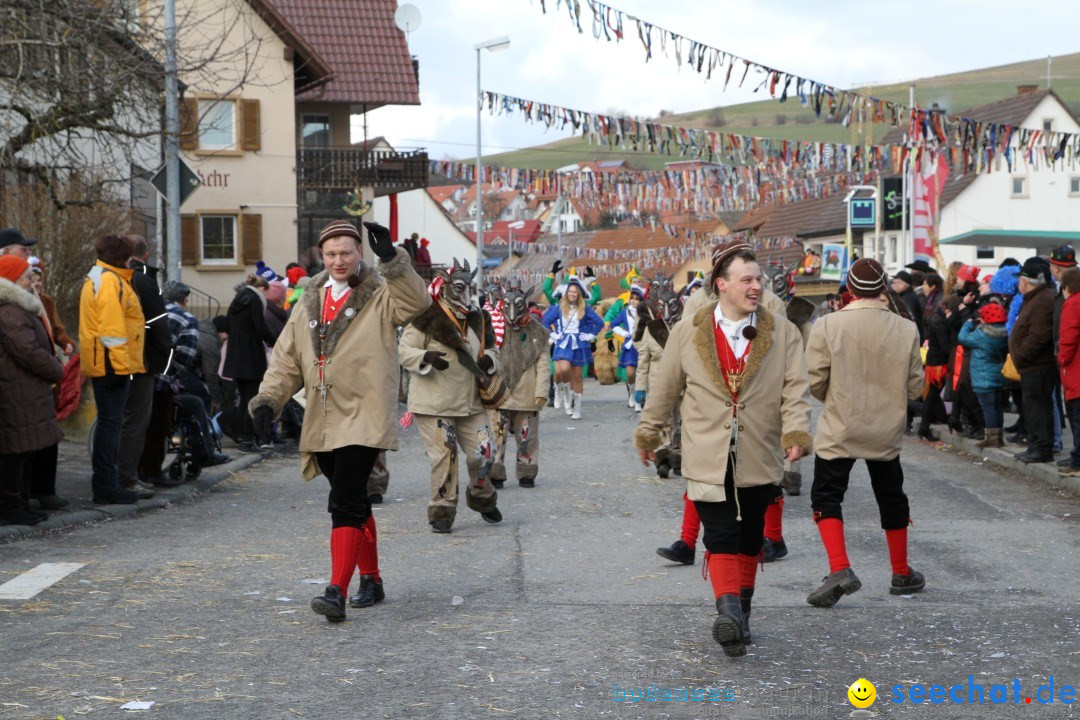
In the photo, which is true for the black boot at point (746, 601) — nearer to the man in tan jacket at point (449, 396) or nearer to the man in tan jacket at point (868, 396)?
the man in tan jacket at point (868, 396)

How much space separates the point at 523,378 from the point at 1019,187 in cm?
5525

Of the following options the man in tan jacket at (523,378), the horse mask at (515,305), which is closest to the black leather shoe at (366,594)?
the man in tan jacket at (523,378)

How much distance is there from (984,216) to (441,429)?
5612 centimetres

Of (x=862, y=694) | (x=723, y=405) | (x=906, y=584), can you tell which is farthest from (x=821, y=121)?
(x=862, y=694)

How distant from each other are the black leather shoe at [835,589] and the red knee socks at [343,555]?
2.32m

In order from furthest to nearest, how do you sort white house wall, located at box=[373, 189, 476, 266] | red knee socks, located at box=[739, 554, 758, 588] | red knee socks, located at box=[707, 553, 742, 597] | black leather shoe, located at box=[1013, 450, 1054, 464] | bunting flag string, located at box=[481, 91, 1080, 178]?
white house wall, located at box=[373, 189, 476, 266]
bunting flag string, located at box=[481, 91, 1080, 178]
black leather shoe, located at box=[1013, 450, 1054, 464]
red knee socks, located at box=[739, 554, 758, 588]
red knee socks, located at box=[707, 553, 742, 597]

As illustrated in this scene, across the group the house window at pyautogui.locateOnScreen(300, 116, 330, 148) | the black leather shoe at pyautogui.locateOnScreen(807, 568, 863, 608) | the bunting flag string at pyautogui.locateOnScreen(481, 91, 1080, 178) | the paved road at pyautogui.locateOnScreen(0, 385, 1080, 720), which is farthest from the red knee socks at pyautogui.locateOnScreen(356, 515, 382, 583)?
the house window at pyautogui.locateOnScreen(300, 116, 330, 148)

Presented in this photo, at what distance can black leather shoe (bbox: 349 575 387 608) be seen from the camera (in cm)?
784

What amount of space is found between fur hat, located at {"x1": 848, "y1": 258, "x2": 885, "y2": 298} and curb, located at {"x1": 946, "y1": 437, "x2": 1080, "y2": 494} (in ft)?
18.1

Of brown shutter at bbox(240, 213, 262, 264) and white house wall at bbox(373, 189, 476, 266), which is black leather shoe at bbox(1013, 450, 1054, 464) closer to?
brown shutter at bbox(240, 213, 262, 264)

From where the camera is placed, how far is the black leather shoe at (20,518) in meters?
10.3

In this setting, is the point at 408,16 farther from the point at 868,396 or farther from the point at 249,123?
the point at 868,396

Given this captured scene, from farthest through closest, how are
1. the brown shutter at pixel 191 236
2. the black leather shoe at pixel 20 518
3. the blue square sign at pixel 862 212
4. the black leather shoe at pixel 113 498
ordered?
the blue square sign at pixel 862 212
the brown shutter at pixel 191 236
the black leather shoe at pixel 113 498
the black leather shoe at pixel 20 518

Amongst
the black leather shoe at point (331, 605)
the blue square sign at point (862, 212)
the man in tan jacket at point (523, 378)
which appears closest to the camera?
the black leather shoe at point (331, 605)
